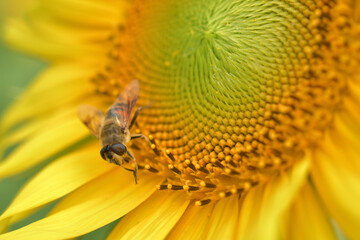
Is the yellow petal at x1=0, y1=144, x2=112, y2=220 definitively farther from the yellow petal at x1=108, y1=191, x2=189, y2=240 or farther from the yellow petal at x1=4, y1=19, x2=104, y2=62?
the yellow petal at x1=4, y1=19, x2=104, y2=62

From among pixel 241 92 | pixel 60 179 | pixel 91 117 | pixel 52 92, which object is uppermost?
pixel 52 92

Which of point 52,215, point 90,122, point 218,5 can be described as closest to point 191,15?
point 218,5

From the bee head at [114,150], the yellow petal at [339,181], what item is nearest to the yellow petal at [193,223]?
the bee head at [114,150]

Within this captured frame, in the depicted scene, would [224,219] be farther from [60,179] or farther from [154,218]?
[60,179]

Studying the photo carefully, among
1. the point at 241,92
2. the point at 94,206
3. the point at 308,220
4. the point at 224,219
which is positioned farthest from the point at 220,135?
the point at 94,206

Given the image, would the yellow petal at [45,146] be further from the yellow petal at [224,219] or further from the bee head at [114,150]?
the yellow petal at [224,219]

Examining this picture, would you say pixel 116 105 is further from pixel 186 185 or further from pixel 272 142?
pixel 272 142

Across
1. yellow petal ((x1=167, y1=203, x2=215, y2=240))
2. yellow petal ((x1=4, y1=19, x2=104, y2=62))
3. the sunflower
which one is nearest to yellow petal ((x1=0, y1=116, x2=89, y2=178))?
the sunflower
